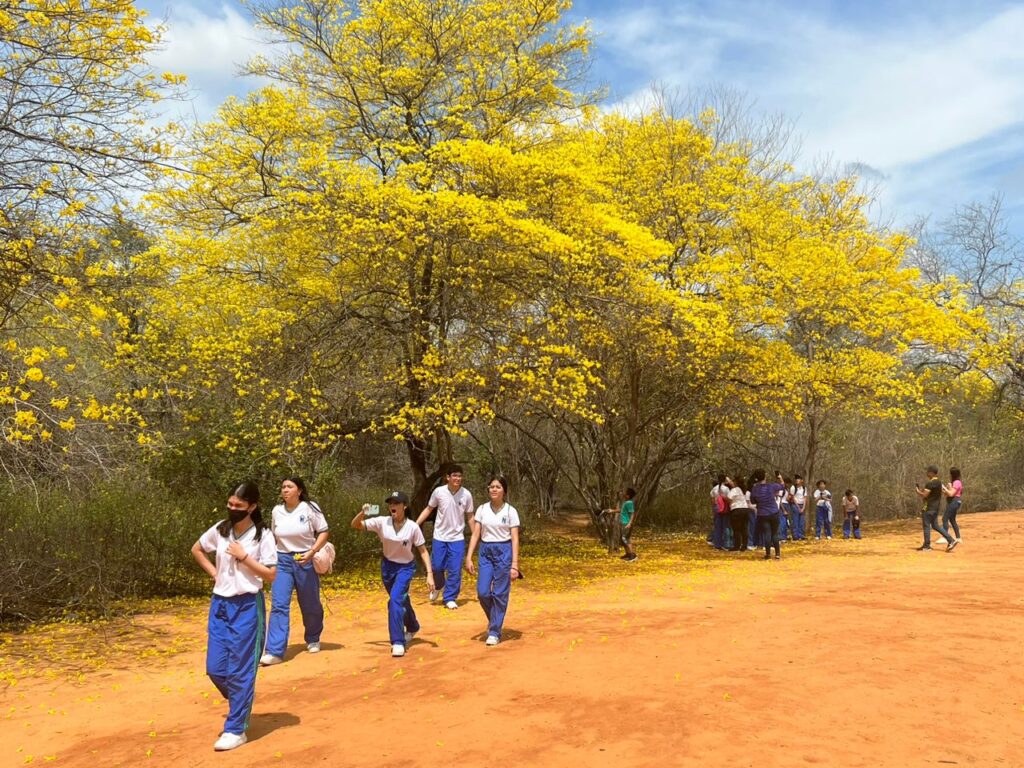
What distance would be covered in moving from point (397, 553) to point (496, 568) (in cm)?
95

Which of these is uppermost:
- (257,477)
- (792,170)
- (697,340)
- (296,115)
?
(792,170)

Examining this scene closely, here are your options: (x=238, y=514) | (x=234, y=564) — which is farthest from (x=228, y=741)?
(x=238, y=514)

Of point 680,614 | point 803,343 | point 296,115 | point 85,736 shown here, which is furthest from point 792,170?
point 85,736

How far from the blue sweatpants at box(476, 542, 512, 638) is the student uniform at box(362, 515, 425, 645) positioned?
66 centimetres

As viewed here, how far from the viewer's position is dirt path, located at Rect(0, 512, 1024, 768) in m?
4.33

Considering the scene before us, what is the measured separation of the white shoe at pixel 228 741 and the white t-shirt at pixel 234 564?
844mm

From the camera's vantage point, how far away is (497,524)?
277 inches

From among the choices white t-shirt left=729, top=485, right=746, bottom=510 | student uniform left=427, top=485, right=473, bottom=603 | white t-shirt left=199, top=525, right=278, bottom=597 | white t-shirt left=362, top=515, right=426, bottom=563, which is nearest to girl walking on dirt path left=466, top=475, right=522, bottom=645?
white t-shirt left=362, top=515, right=426, bottom=563

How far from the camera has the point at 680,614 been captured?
8383mm

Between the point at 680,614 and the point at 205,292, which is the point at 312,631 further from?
the point at 205,292

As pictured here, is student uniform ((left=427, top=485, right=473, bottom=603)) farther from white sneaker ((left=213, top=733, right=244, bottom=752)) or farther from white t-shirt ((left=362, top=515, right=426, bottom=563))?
white sneaker ((left=213, top=733, right=244, bottom=752))

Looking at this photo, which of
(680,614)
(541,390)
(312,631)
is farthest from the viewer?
(541,390)

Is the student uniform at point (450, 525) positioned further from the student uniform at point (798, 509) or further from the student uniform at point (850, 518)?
the student uniform at point (850, 518)

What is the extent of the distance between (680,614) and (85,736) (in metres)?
5.86
